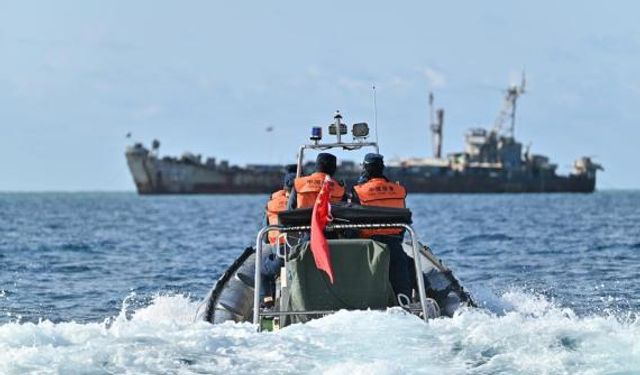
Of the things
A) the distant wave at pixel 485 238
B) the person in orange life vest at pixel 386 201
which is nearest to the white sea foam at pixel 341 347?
the person in orange life vest at pixel 386 201

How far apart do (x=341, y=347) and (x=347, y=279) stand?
4.74ft

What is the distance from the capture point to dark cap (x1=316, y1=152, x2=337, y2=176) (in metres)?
10.7

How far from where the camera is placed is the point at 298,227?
9.95 meters

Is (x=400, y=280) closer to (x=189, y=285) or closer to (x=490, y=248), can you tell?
(x=189, y=285)

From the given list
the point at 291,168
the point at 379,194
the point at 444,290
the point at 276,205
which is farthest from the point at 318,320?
the point at 291,168

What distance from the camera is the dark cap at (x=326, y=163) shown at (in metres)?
10.7

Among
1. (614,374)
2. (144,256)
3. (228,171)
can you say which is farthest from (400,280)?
(228,171)

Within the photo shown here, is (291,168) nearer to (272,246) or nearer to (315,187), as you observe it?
(272,246)

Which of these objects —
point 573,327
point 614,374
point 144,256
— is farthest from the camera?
point 144,256

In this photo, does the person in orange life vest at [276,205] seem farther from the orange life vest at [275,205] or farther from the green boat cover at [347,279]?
the green boat cover at [347,279]

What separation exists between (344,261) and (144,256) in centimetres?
1789

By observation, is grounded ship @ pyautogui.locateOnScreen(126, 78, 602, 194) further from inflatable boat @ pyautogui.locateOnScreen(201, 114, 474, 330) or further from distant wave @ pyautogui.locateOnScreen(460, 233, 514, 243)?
inflatable boat @ pyautogui.locateOnScreen(201, 114, 474, 330)

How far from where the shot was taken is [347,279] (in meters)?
9.83

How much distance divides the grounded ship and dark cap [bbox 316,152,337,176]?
134 metres
